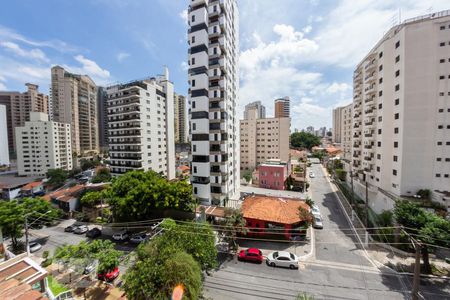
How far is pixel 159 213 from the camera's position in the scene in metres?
25.7

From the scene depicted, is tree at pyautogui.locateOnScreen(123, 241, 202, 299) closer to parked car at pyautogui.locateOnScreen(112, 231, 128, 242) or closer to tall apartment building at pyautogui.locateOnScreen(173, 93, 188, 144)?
parked car at pyautogui.locateOnScreen(112, 231, 128, 242)

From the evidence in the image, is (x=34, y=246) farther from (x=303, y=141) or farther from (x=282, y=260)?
(x=303, y=141)

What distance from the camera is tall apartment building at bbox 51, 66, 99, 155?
3041 inches

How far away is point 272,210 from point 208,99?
19.1 meters

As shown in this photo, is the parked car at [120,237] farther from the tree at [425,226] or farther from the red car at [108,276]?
the tree at [425,226]

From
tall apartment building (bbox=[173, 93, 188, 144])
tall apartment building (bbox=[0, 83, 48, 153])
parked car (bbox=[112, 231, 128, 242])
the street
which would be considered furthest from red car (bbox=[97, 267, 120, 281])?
tall apartment building (bbox=[0, 83, 48, 153])

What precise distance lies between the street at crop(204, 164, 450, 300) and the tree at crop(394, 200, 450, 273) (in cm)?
344

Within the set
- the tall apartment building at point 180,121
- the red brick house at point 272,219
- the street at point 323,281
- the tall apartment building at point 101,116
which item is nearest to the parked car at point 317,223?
the red brick house at point 272,219

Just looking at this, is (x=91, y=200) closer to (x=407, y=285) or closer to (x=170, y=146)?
(x=170, y=146)

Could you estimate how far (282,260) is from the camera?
17.0 m

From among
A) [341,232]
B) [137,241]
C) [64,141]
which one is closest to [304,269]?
[341,232]

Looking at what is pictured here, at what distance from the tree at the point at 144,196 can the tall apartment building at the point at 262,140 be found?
3992cm

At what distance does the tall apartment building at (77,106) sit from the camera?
77250 mm

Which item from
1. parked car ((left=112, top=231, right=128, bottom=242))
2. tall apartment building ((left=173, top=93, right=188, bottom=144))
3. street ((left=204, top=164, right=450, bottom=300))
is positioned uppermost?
tall apartment building ((left=173, top=93, right=188, bottom=144))
